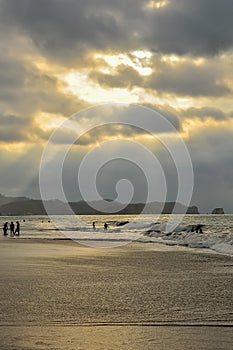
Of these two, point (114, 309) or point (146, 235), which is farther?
point (146, 235)

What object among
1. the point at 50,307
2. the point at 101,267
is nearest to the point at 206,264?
the point at 101,267

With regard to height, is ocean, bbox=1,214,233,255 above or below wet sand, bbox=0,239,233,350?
above

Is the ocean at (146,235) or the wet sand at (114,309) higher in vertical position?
the ocean at (146,235)

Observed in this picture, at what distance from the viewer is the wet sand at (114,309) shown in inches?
302

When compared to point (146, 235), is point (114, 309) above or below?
below

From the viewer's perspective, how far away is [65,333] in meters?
8.14

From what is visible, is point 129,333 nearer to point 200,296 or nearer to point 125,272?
point 200,296

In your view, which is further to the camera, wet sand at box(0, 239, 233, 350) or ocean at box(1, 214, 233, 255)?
ocean at box(1, 214, 233, 255)

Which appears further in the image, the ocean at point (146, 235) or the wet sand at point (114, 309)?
the ocean at point (146, 235)

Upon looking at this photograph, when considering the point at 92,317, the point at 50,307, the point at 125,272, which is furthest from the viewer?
the point at 125,272

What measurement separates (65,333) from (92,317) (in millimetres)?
1596

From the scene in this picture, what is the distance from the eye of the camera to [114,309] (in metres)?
10.7

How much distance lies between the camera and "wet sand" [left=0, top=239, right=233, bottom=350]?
302 inches

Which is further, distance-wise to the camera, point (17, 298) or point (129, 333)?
point (17, 298)
